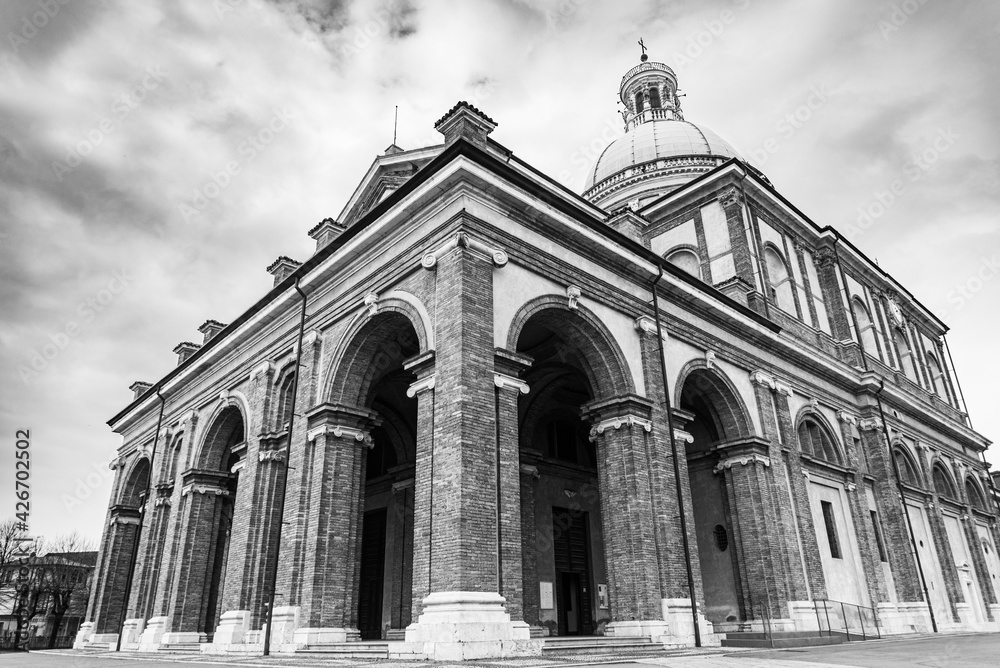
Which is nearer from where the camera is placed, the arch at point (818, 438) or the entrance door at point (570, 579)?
the entrance door at point (570, 579)

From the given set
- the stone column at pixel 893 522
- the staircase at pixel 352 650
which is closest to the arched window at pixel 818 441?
the stone column at pixel 893 522

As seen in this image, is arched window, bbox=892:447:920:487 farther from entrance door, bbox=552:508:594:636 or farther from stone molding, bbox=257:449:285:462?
stone molding, bbox=257:449:285:462

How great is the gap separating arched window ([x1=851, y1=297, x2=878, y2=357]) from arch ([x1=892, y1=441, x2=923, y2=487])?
4.10m

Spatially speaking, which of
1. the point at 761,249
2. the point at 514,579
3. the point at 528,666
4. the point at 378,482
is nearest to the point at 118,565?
the point at 378,482

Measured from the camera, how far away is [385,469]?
20875 mm

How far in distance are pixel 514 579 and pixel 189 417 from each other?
15.1 m

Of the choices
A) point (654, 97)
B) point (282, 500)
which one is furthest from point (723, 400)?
point (654, 97)

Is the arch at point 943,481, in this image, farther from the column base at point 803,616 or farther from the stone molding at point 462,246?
the stone molding at point 462,246

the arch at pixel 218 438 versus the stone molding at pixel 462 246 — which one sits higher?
the stone molding at pixel 462 246

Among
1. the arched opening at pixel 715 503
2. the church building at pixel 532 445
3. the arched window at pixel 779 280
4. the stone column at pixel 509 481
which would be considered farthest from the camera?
the arched window at pixel 779 280

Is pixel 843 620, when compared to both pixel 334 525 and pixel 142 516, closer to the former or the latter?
pixel 334 525

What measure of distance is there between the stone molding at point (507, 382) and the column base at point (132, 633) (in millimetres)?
15511

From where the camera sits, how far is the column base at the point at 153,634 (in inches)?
746

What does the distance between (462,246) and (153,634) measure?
1490 cm
